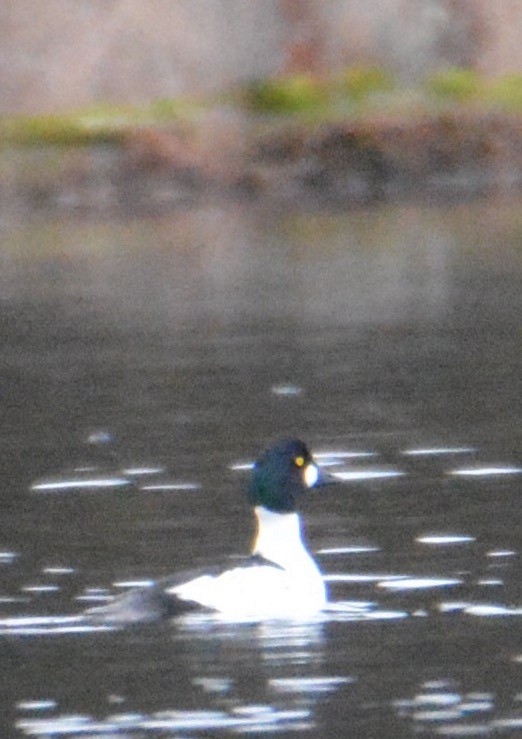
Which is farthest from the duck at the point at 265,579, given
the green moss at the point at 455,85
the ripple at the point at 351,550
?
the green moss at the point at 455,85

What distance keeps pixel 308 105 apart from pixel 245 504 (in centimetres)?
4233

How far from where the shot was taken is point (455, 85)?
5700 centimetres

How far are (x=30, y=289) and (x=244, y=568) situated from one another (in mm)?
20202

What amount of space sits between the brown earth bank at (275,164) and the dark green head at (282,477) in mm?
38222

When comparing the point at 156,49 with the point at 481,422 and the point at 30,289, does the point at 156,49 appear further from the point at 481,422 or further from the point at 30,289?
the point at 481,422

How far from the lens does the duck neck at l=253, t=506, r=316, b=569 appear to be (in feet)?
40.1

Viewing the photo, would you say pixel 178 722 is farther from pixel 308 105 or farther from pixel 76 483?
pixel 308 105

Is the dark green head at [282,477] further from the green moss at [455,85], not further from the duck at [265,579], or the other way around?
Result: the green moss at [455,85]

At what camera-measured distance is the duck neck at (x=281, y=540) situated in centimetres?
1222

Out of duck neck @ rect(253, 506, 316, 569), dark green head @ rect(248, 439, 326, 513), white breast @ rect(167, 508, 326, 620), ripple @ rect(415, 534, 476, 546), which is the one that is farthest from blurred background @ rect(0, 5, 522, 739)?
dark green head @ rect(248, 439, 326, 513)

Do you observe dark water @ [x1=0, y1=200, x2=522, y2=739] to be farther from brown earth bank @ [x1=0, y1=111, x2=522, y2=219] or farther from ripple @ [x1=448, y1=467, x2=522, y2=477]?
brown earth bank @ [x1=0, y1=111, x2=522, y2=219]

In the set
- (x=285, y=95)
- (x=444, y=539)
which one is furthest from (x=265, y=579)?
(x=285, y=95)

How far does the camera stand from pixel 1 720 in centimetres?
1006

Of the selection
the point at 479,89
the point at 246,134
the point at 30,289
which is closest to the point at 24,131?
the point at 246,134
